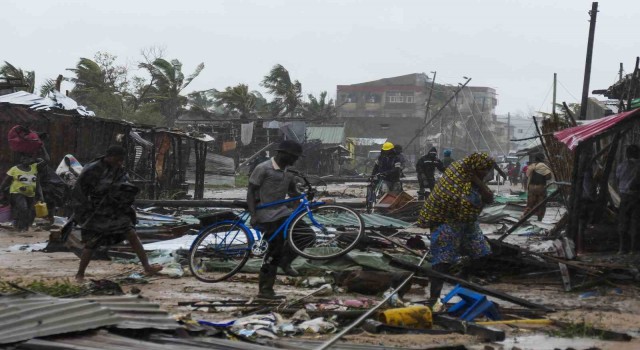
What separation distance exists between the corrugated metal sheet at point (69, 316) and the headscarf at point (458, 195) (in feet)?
10.2

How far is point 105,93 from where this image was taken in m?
40.4

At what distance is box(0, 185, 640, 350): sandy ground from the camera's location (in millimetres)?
6008

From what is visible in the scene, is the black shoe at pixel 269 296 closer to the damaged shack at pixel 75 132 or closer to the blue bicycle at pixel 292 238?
the blue bicycle at pixel 292 238

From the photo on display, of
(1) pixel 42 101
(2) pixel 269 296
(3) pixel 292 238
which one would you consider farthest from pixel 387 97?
(2) pixel 269 296

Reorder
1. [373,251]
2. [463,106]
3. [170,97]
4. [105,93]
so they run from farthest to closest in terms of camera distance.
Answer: [463,106] → [170,97] → [105,93] → [373,251]

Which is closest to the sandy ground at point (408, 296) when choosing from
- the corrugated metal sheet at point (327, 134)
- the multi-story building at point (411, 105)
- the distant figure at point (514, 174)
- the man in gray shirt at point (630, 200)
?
the man in gray shirt at point (630, 200)

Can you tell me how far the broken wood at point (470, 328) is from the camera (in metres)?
6.03

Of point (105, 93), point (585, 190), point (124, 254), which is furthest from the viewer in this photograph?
point (105, 93)

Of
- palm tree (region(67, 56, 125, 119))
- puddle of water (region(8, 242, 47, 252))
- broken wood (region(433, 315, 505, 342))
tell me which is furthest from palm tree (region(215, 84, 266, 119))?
broken wood (region(433, 315, 505, 342))

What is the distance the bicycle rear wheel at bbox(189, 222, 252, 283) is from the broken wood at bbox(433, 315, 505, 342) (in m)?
2.81

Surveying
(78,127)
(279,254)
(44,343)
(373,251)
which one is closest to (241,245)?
(279,254)

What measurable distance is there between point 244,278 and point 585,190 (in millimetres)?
5899

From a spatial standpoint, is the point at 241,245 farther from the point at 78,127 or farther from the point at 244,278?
the point at 78,127

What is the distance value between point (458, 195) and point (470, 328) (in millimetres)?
1806
